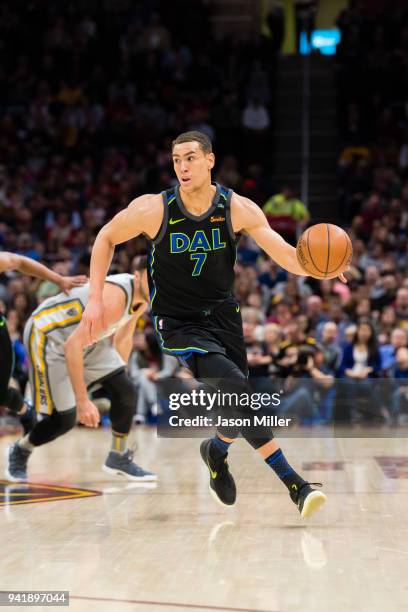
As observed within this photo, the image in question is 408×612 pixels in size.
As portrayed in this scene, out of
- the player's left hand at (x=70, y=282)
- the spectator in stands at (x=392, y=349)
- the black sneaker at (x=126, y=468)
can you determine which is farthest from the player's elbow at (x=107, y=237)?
the spectator in stands at (x=392, y=349)

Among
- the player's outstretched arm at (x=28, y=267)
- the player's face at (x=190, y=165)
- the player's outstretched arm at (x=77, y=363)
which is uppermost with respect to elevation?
the player's face at (x=190, y=165)

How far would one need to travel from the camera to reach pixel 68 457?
8078 mm

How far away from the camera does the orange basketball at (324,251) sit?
15.9 feet

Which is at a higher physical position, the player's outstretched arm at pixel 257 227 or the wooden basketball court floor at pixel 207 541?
the player's outstretched arm at pixel 257 227

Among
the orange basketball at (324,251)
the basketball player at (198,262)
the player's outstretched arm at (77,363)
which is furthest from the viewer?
the player's outstretched arm at (77,363)

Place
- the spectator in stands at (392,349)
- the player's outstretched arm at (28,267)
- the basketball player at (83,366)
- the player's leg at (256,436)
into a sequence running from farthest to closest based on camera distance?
1. the spectator in stands at (392,349)
2. the basketball player at (83,366)
3. the player's outstretched arm at (28,267)
4. the player's leg at (256,436)

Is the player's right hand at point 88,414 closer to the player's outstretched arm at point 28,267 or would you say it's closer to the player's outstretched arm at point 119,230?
the player's outstretched arm at point 119,230

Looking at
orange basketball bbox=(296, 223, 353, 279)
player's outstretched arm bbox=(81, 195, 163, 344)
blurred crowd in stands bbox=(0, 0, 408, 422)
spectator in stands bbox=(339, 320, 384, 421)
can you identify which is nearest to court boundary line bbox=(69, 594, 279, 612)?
player's outstretched arm bbox=(81, 195, 163, 344)

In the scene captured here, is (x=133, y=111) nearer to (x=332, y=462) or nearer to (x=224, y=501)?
(x=332, y=462)

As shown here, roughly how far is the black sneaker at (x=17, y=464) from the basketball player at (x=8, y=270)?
38 cm

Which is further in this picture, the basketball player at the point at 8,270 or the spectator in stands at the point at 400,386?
the spectator in stands at the point at 400,386

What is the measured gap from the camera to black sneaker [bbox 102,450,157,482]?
675 cm

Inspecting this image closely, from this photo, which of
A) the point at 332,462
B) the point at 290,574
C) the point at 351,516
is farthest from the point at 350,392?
the point at 290,574

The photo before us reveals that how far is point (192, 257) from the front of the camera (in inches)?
203
